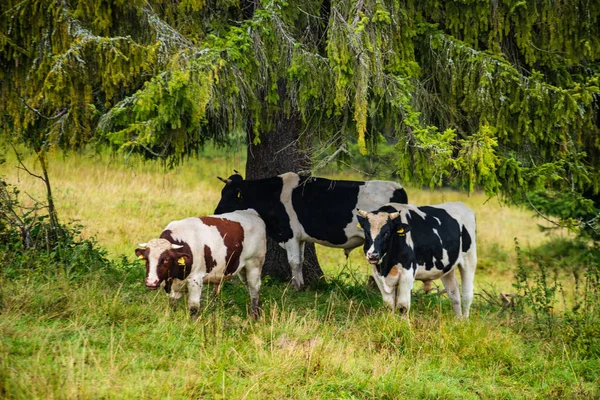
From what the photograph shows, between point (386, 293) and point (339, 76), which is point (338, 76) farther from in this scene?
point (386, 293)

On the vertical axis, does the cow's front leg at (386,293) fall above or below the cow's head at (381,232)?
below

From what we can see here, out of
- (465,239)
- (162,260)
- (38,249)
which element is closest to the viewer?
(162,260)

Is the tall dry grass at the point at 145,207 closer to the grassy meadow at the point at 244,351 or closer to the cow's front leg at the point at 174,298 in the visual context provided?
Result: the grassy meadow at the point at 244,351

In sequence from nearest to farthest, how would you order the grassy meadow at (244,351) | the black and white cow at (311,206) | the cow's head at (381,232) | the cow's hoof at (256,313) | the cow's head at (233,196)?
the grassy meadow at (244,351) → the cow's head at (381,232) → the cow's hoof at (256,313) → the black and white cow at (311,206) → the cow's head at (233,196)

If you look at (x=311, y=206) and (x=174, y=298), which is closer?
(x=174, y=298)

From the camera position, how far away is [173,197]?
21188 millimetres

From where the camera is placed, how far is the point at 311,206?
11297mm

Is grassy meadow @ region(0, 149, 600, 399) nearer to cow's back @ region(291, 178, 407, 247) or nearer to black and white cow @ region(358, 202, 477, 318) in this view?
black and white cow @ region(358, 202, 477, 318)

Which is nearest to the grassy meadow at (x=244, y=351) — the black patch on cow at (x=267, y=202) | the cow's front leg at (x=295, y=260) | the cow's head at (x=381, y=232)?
the cow's front leg at (x=295, y=260)

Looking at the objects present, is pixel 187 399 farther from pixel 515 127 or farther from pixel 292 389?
pixel 515 127

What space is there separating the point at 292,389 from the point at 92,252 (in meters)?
4.79

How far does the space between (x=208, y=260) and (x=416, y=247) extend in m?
2.83

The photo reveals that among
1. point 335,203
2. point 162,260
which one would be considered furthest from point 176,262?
point 335,203

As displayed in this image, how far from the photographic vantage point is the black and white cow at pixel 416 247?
30.5ft
